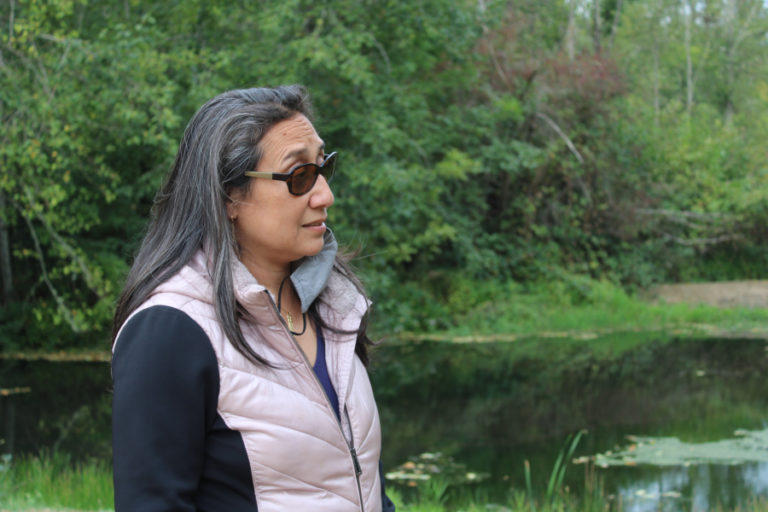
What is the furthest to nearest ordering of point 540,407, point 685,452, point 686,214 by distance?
Answer: point 686,214 < point 540,407 < point 685,452

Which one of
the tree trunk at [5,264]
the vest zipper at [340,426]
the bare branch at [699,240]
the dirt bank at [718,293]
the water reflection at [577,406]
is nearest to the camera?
the vest zipper at [340,426]

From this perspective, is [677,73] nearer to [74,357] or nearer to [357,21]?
[357,21]

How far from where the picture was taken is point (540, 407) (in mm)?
10242

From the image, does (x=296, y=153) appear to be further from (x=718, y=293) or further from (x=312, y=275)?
(x=718, y=293)

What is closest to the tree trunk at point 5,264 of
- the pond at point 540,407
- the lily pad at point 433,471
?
the pond at point 540,407

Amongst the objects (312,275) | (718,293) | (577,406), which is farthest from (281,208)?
(718,293)

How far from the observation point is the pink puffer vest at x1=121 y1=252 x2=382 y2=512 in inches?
59.9

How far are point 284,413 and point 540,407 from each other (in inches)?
356

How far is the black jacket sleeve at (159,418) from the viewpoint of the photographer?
1.44m

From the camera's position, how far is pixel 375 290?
39.7 feet

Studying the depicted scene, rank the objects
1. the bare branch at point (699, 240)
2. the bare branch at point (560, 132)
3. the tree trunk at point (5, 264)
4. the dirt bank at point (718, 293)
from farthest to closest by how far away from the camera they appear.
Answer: the bare branch at point (699, 240) → the dirt bank at point (718, 293) → the bare branch at point (560, 132) → the tree trunk at point (5, 264)

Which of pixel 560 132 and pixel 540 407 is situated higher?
pixel 560 132

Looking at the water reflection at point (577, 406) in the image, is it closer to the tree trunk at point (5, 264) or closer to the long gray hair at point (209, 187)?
the tree trunk at point (5, 264)

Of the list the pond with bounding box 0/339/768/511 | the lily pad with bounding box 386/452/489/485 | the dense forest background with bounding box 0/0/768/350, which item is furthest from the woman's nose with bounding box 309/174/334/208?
the lily pad with bounding box 386/452/489/485
